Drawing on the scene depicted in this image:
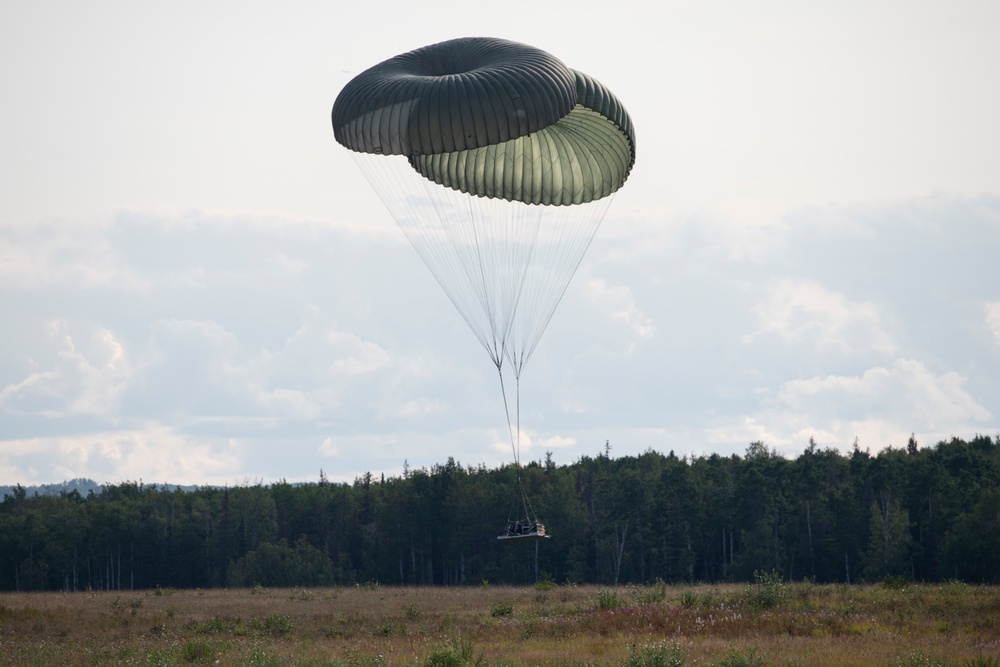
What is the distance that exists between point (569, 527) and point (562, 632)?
57108mm

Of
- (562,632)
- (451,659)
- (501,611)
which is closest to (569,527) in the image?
(501,611)

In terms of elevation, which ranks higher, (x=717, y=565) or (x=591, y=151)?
(x=591, y=151)

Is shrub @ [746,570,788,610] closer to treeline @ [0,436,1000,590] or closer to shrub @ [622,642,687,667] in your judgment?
shrub @ [622,642,687,667]

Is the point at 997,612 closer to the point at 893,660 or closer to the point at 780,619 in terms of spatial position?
the point at 780,619

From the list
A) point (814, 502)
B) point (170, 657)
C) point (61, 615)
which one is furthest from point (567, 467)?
point (170, 657)

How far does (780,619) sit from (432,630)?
371 inches

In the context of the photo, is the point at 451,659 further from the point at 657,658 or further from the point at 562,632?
the point at 562,632

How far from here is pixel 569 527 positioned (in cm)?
8431

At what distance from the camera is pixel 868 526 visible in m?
72.4

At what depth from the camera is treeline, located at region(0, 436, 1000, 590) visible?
70562mm

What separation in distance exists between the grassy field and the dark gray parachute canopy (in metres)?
11.3

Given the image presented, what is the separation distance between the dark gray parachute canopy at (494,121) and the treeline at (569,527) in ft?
144

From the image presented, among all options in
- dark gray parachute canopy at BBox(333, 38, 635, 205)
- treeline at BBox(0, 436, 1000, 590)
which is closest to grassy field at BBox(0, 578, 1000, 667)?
dark gray parachute canopy at BBox(333, 38, 635, 205)

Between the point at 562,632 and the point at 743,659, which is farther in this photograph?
the point at 562,632
